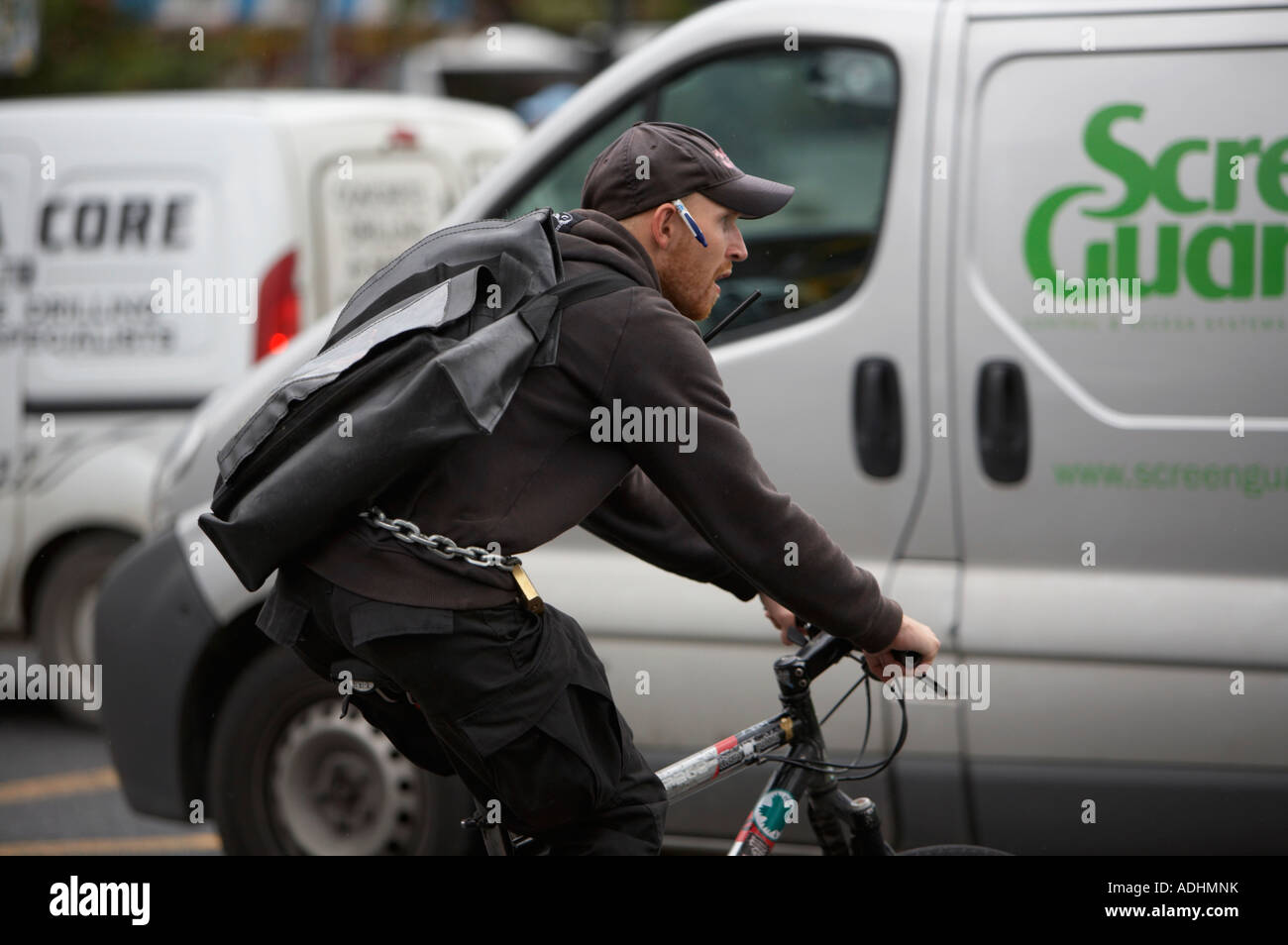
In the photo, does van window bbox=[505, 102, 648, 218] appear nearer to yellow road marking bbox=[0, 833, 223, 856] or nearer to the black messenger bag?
the black messenger bag

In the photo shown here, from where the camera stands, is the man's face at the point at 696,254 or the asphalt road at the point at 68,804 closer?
the man's face at the point at 696,254

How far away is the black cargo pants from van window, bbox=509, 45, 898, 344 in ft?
5.58

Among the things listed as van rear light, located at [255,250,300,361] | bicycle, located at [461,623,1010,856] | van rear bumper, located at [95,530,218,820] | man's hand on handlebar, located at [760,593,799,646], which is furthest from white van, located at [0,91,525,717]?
bicycle, located at [461,623,1010,856]

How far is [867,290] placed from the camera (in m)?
4.13

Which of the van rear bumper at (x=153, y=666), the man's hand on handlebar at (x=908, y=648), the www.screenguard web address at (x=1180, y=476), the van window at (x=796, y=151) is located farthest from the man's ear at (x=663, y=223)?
the van rear bumper at (x=153, y=666)

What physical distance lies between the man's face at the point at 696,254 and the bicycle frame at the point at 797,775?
621 millimetres

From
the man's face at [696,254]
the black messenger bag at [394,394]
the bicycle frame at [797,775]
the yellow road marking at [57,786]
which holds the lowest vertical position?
the yellow road marking at [57,786]

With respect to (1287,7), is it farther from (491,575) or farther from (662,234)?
(491,575)

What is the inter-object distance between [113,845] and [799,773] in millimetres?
3461

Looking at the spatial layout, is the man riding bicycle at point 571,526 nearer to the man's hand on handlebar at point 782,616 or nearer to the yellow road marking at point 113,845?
the man's hand on handlebar at point 782,616

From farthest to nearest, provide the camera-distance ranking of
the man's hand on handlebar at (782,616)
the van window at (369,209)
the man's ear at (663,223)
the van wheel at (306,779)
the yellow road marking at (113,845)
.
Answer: the van window at (369,209)
the yellow road marking at (113,845)
the van wheel at (306,779)
the man's hand on handlebar at (782,616)
the man's ear at (663,223)

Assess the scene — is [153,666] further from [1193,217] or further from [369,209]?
[1193,217]

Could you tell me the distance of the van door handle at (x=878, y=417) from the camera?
161 inches
